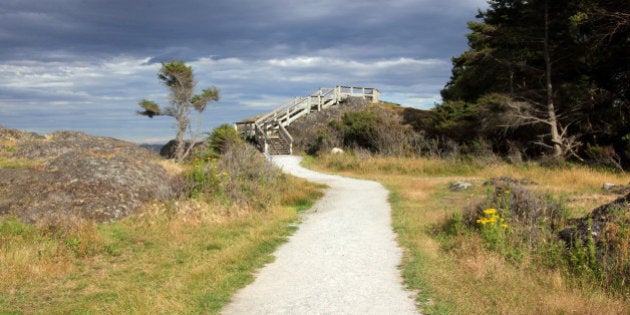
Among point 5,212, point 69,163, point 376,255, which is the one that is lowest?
point 376,255

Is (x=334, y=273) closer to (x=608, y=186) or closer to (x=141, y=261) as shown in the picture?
(x=141, y=261)

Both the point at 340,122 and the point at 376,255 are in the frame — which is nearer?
the point at 376,255

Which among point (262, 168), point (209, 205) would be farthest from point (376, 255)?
point (262, 168)

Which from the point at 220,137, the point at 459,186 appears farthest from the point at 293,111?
the point at 459,186

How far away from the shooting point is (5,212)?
9.55 meters

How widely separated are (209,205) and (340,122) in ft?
83.5

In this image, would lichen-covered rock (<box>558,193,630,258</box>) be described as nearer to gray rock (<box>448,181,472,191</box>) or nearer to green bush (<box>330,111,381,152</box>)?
gray rock (<box>448,181,472,191</box>)

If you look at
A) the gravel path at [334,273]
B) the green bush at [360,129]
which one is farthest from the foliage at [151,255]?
the green bush at [360,129]

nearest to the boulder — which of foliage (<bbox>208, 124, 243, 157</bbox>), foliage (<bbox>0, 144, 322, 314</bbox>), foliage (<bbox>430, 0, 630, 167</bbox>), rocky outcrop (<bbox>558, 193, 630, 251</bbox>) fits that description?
foliage (<bbox>208, 124, 243, 157</bbox>)

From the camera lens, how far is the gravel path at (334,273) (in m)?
5.82

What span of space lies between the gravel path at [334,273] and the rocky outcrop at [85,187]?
13.8 feet

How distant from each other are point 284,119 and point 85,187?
3214 cm

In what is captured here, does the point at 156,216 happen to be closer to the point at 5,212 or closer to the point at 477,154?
the point at 5,212

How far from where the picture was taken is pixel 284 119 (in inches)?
1688
